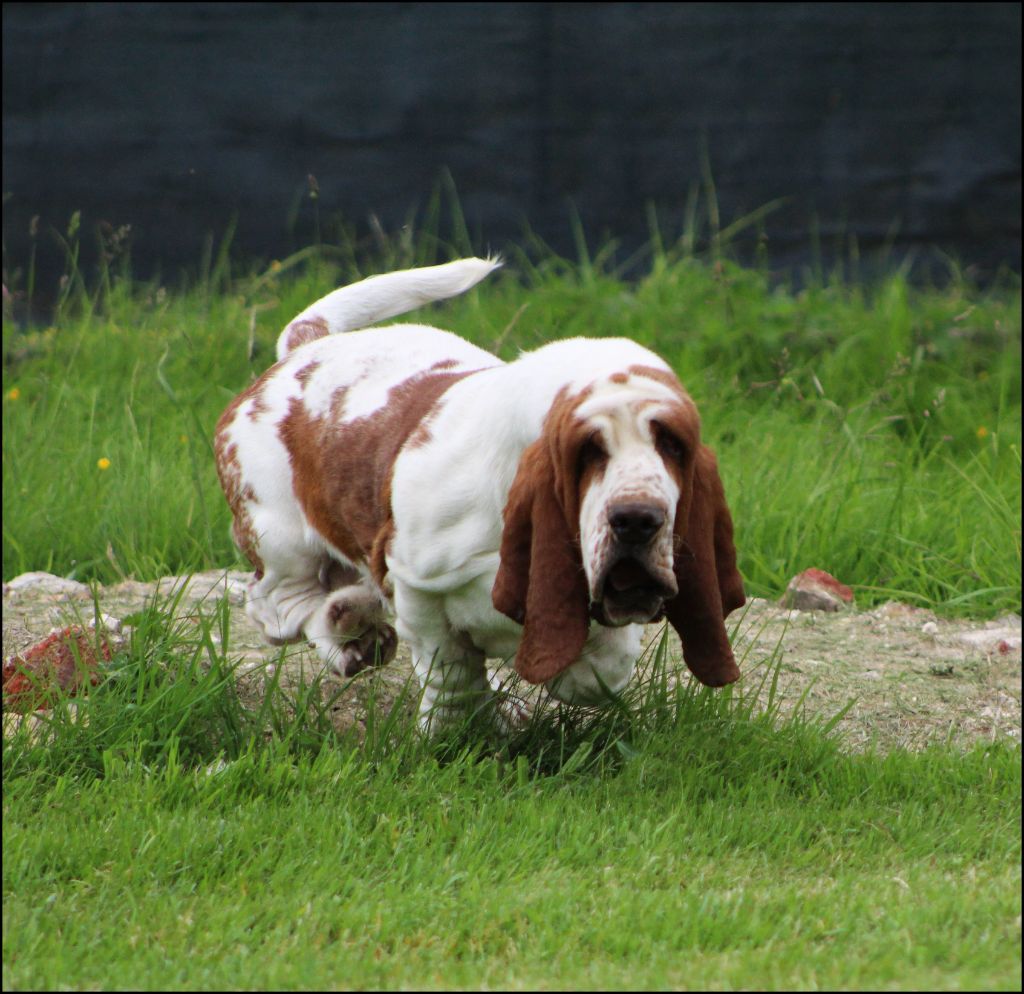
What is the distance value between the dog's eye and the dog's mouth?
0.24 metres

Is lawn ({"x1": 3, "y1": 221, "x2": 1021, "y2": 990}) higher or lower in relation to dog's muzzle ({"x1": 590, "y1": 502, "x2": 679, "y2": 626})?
lower

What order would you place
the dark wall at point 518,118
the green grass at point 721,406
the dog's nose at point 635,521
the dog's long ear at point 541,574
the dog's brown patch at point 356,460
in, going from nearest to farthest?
the dog's nose at point 635,521 < the dog's long ear at point 541,574 < the dog's brown patch at point 356,460 < the green grass at point 721,406 < the dark wall at point 518,118

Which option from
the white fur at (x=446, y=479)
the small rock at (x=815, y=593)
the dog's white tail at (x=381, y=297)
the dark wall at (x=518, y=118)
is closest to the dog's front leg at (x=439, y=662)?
the white fur at (x=446, y=479)

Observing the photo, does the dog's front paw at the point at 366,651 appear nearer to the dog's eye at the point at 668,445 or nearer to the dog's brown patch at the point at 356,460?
the dog's brown patch at the point at 356,460

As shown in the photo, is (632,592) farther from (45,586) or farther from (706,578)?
(45,586)

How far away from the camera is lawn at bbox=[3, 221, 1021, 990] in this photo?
2658mm

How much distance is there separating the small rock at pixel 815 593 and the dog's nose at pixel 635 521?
2113 mm

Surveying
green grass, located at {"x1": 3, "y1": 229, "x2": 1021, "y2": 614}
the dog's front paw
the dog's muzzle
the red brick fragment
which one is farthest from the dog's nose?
green grass, located at {"x1": 3, "y1": 229, "x2": 1021, "y2": 614}

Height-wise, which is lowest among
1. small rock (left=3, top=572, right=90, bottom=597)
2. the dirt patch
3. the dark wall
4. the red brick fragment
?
small rock (left=3, top=572, right=90, bottom=597)

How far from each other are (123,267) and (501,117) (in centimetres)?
216

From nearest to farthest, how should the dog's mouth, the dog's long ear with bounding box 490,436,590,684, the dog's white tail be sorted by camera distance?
1. the dog's mouth
2. the dog's long ear with bounding box 490,436,590,684
3. the dog's white tail

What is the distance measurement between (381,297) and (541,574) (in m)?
1.66

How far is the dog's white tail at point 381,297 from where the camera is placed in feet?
14.8

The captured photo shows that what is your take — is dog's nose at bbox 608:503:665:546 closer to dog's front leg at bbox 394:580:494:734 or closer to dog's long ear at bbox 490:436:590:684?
dog's long ear at bbox 490:436:590:684
